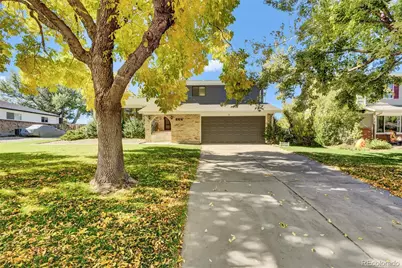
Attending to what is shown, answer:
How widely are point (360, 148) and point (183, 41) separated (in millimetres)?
14117

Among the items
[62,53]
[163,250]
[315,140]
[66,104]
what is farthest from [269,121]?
[66,104]

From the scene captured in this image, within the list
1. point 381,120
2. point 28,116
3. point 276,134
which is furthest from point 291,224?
point 28,116

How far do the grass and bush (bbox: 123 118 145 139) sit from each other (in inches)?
571

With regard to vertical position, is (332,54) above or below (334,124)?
above

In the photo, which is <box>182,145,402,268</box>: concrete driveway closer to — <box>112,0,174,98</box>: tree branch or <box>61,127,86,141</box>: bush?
<box>112,0,174,98</box>: tree branch

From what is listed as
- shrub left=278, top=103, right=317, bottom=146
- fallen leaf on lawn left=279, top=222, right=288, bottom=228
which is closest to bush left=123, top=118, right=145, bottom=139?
shrub left=278, top=103, right=317, bottom=146

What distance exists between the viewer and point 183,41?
19.9ft

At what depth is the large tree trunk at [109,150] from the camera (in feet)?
17.1

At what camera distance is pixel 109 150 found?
5.32m

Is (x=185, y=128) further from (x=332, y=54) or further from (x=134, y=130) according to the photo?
(x=332, y=54)

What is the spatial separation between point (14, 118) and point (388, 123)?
4301cm

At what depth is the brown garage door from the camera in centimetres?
1800

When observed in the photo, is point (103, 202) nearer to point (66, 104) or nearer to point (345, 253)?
point (345, 253)

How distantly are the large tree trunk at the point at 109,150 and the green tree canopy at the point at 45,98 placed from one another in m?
39.7
